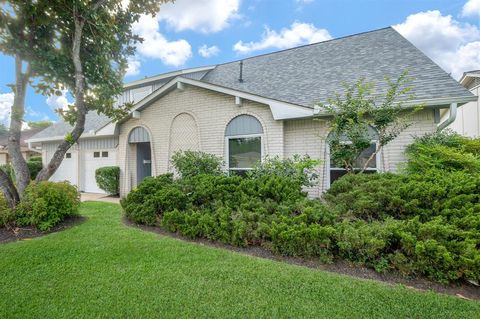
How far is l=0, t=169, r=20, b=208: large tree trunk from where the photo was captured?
5517 mm

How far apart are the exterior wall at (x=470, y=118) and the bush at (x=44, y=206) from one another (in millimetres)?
13620

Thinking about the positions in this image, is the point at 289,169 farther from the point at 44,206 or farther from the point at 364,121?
the point at 44,206

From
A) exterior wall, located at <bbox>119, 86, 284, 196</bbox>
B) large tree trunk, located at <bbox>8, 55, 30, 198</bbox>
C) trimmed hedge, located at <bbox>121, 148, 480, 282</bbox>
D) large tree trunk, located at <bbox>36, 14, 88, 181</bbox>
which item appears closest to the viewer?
trimmed hedge, located at <bbox>121, 148, 480, 282</bbox>

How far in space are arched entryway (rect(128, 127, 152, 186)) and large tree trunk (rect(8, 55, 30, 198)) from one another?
3779 millimetres

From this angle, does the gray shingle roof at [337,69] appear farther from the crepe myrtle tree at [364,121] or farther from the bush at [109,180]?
the bush at [109,180]

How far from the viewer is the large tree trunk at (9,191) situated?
217 inches

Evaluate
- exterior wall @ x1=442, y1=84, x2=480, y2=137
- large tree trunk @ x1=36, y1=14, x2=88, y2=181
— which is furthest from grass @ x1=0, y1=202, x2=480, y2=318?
exterior wall @ x1=442, y1=84, x2=480, y2=137

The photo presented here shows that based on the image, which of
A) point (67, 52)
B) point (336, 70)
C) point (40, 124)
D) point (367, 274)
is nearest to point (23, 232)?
point (67, 52)

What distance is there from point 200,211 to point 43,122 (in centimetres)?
4754

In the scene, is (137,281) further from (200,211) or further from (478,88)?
(478,88)

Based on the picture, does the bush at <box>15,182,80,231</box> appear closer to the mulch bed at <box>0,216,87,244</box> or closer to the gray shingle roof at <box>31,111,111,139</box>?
the mulch bed at <box>0,216,87,244</box>

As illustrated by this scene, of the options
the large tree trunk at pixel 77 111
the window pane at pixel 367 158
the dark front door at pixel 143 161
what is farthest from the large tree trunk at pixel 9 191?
the window pane at pixel 367 158

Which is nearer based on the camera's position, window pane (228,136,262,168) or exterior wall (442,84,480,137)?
window pane (228,136,262,168)

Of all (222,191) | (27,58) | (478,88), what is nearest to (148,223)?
(222,191)
